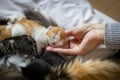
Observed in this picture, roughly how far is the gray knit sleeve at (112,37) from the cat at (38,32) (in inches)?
5.4

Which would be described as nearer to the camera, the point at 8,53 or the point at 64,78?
the point at 64,78

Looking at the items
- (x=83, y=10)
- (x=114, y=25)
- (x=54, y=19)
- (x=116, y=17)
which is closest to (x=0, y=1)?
(x=54, y=19)

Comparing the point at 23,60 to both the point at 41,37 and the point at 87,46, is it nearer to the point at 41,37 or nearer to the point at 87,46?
the point at 41,37

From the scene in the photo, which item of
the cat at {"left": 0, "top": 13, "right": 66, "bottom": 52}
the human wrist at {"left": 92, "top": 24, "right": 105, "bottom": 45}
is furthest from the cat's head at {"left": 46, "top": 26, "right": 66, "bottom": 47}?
the human wrist at {"left": 92, "top": 24, "right": 105, "bottom": 45}

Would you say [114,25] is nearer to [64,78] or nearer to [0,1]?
[64,78]

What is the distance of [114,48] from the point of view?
0.89 m

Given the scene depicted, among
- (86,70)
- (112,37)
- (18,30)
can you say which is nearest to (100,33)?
(112,37)

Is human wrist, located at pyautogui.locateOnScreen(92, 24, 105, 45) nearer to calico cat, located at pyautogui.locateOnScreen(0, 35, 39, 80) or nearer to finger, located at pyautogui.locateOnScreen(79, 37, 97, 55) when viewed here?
finger, located at pyautogui.locateOnScreen(79, 37, 97, 55)

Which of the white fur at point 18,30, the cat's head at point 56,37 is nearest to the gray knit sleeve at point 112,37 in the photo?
the cat's head at point 56,37

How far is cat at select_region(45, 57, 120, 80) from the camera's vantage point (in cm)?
77

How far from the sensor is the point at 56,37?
0.89 metres

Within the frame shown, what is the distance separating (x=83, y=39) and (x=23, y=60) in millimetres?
213

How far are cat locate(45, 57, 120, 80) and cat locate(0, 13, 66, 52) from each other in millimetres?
108

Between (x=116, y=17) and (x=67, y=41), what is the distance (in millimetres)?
554
